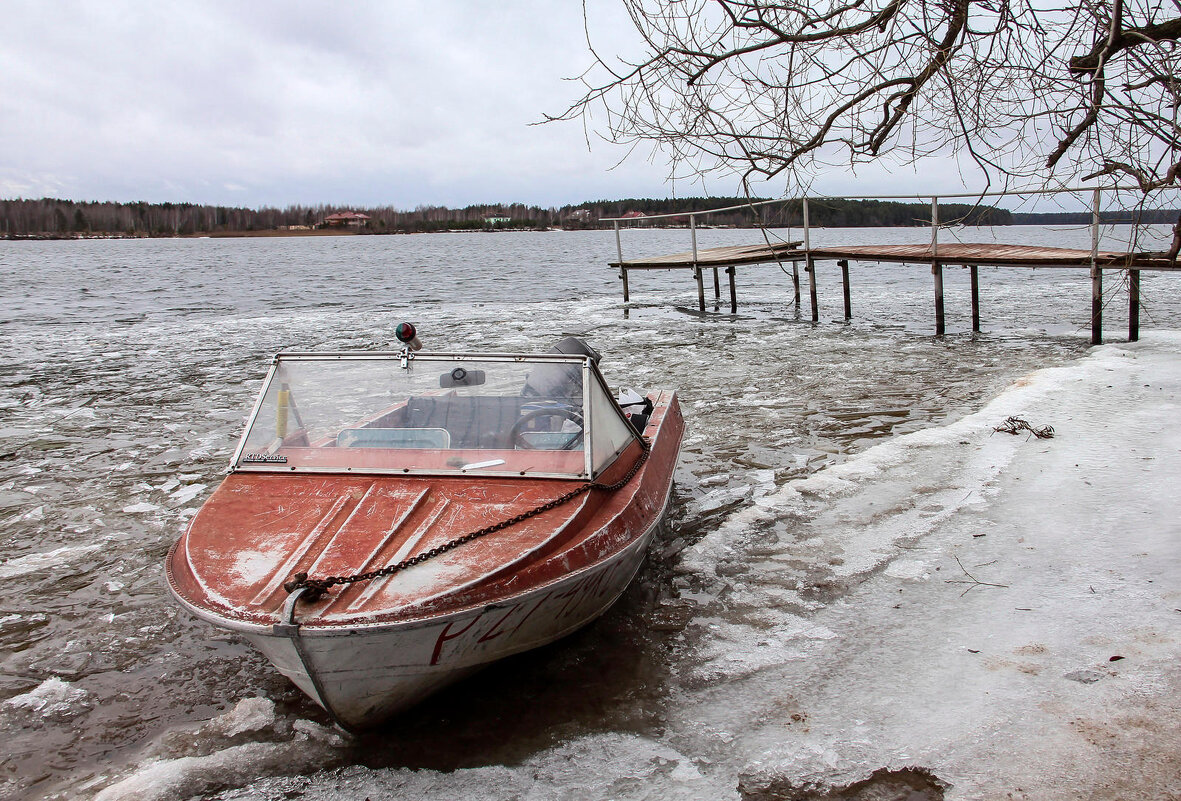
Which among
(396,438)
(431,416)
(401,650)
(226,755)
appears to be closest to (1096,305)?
(431,416)

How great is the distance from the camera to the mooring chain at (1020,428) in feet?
25.0

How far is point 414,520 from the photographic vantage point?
4059 millimetres

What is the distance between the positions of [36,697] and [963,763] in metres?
4.42

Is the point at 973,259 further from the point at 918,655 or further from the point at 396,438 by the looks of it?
the point at 396,438

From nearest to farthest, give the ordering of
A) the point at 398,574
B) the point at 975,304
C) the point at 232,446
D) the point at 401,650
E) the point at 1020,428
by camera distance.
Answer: the point at 401,650 → the point at 398,574 → the point at 1020,428 → the point at 232,446 → the point at 975,304

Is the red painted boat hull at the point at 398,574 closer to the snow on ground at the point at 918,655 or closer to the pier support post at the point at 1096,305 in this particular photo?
the snow on ground at the point at 918,655

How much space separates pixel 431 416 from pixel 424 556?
136cm

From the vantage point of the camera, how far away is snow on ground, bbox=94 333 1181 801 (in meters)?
3.32

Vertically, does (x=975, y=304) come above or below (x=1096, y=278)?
below

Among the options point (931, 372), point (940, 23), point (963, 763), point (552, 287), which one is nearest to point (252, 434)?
point (963, 763)

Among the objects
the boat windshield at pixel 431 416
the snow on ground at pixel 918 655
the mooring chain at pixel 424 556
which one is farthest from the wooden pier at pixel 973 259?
the mooring chain at pixel 424 556

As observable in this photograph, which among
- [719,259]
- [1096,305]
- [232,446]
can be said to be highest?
[719,259]

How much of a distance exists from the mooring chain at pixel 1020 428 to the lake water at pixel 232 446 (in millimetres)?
1034

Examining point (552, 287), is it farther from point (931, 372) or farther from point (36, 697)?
point (36, 697)
